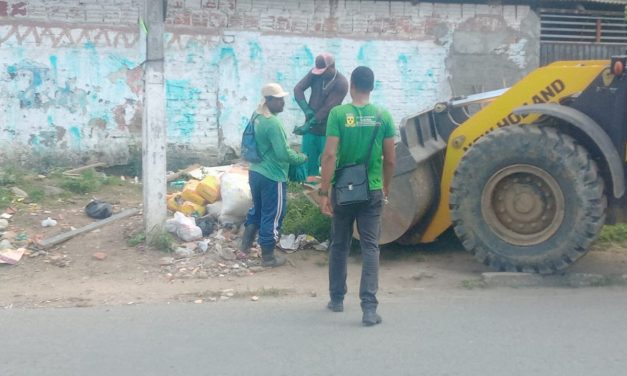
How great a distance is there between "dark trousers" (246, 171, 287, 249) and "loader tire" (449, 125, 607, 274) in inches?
62.1

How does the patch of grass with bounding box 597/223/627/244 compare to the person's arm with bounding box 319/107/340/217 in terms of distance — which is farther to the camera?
the patch of grass with bounding box 597/223/627/244

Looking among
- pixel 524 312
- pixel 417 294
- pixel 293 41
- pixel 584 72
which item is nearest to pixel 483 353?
pixel 524 312

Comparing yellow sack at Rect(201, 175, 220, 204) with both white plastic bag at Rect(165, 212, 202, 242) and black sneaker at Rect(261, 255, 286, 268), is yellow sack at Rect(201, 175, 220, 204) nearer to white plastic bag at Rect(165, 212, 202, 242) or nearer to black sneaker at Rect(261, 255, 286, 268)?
white plastic bag at Rect(165, 212, 202, 242)

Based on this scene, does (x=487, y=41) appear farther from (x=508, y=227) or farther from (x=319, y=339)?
(x=319, y=339)

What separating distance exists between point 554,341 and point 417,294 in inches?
62.7

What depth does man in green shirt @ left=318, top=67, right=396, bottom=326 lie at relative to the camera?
19.2 feet

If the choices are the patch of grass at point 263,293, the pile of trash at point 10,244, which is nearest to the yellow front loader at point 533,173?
the patch of grass at point 263,293

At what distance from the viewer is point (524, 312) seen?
6227 millimetres

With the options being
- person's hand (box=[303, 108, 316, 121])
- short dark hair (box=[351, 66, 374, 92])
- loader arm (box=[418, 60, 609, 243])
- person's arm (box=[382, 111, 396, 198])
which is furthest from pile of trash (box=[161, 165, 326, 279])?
short dark hair (box=[351, 66, 374, 92])

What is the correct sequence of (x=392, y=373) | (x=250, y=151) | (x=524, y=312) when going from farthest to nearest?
(x=250, y=151), (x=524, y=312), (x=392, y=373)

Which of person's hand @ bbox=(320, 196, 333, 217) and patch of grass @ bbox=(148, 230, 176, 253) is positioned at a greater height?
A: person's hand @ bbox=(320, 196, 333, 217)

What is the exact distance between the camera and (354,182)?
5.84 m

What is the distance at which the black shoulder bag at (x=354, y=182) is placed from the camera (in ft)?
19.2

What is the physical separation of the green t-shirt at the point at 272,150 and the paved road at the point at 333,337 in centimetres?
139
